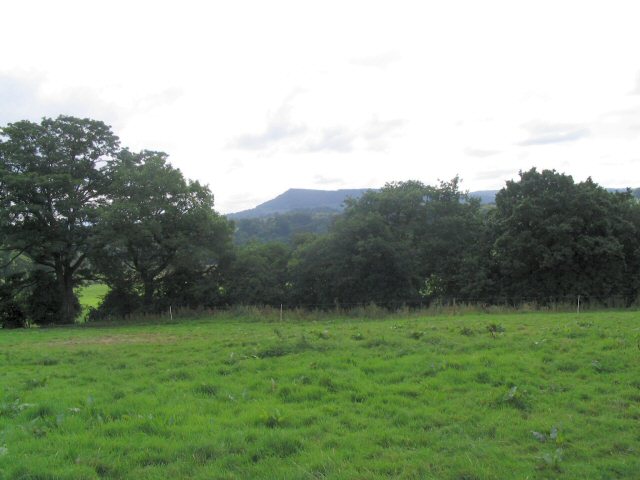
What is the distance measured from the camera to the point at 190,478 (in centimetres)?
504

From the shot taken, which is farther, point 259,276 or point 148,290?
point 148,290

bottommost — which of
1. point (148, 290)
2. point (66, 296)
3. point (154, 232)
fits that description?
point (66, 296)

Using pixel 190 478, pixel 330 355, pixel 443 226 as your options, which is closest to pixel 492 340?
pixel 330 355

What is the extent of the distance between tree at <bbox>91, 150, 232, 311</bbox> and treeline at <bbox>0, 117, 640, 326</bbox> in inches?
3.7

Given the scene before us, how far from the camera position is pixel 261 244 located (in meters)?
35.5

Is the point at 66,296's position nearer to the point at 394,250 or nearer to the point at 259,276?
the point at 259,276

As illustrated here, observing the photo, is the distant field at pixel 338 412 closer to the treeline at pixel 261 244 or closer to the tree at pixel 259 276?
the treeline at pixel 261 244

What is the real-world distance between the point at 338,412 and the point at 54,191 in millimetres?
29331

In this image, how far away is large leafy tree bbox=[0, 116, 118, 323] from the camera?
96.2 feet

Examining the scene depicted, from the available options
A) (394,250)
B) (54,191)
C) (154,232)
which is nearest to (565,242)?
(394,250)

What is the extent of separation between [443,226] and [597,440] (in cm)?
2895

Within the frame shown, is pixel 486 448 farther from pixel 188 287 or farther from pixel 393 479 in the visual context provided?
pixel 188 287

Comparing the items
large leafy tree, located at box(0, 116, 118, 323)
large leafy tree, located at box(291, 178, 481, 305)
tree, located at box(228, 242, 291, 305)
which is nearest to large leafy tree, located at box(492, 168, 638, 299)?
large leafy tree, located at box(291, 178, 481, 305)

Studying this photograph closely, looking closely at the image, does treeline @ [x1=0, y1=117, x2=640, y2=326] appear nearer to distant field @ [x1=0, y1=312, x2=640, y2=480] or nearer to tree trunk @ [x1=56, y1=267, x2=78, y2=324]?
tree trunk @ [x1=56, y1=267, x2=78, y2=324]
